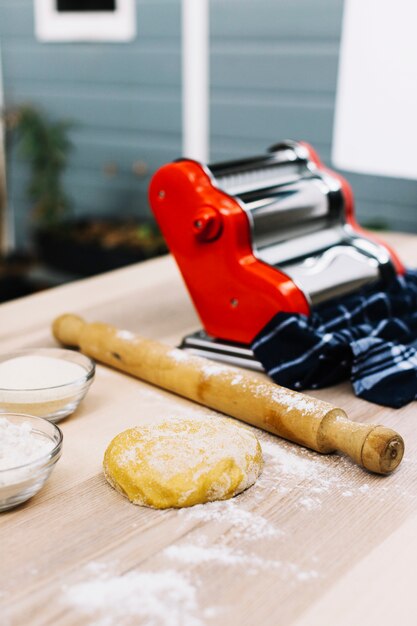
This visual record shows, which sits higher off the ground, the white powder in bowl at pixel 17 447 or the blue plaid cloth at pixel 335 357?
the white powder in bowl at pixel 17 447

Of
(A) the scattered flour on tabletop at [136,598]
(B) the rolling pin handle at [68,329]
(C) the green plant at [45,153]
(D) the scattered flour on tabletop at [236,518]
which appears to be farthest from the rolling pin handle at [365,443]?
(C) the green plant at [45,153]

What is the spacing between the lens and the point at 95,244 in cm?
287

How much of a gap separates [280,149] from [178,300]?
0.35m

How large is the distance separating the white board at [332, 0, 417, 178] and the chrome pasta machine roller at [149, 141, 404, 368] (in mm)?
162

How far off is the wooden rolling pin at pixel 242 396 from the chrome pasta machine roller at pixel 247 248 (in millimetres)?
130

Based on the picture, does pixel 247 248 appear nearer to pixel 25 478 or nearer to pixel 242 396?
pixel 242 396

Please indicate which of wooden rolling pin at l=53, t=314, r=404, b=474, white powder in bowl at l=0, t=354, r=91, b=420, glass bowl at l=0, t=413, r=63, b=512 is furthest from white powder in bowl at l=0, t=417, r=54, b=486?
wooden rolling pin at l=53, t=314, r=404, b=474

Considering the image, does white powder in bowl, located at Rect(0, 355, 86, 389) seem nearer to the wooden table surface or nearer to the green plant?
the wooden table surface

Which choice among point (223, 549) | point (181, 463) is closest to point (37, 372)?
point (181, 463)

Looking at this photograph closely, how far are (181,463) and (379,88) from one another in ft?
2.72

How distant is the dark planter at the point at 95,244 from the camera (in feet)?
9.05

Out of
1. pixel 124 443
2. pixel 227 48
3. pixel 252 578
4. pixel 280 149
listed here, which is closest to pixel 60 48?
pixel 227 48

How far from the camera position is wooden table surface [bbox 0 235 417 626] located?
58cm

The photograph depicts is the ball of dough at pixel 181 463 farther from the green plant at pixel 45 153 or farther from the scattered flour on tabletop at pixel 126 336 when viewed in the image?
the green plant at pixel 45 153
